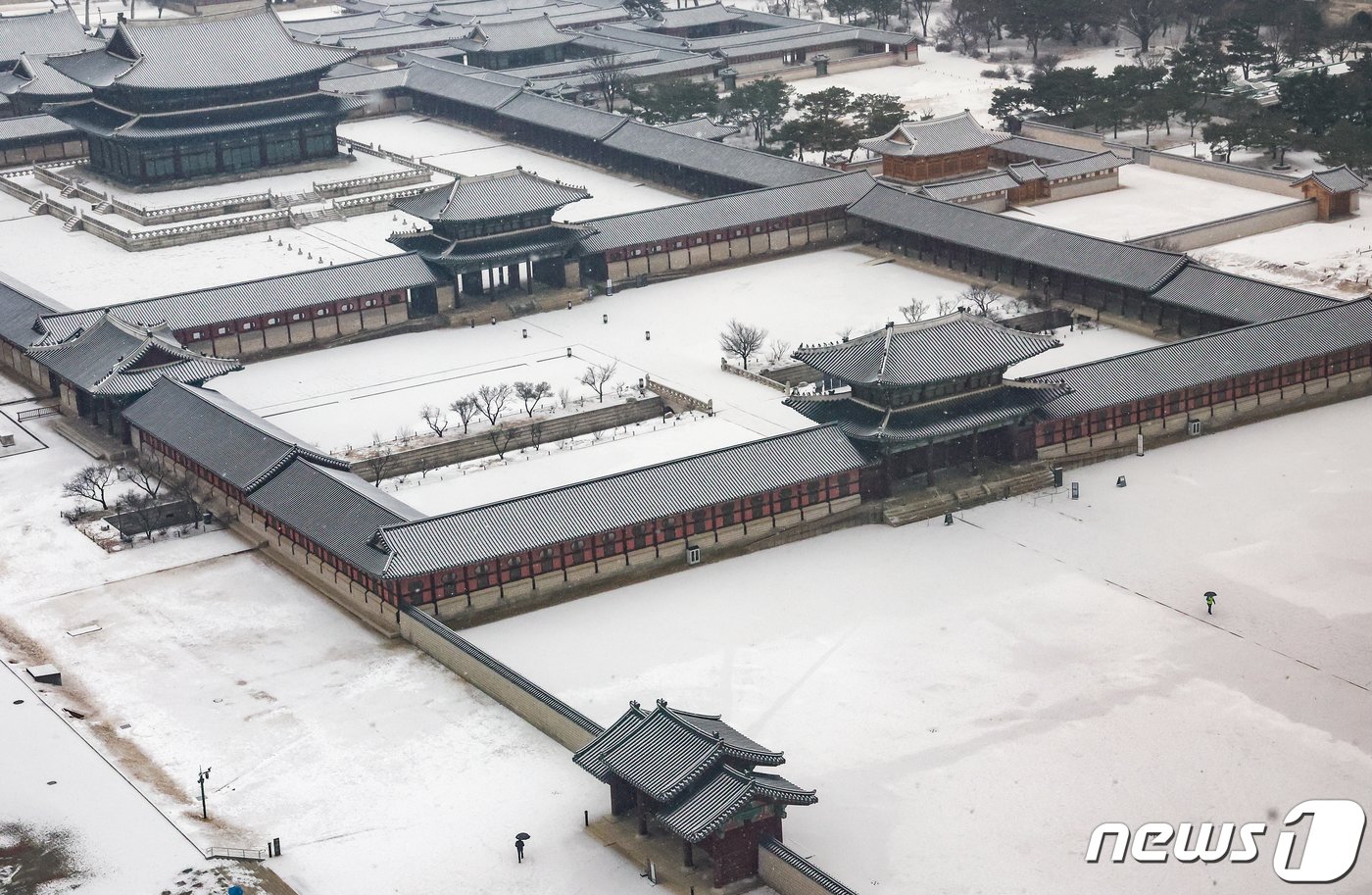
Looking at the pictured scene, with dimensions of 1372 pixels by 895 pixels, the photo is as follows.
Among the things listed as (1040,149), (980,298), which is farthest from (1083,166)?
(980,298)

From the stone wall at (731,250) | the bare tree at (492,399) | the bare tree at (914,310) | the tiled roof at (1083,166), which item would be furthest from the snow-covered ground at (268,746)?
the tiled roof at (1083,166)

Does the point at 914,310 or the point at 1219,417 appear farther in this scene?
the point at 914,310

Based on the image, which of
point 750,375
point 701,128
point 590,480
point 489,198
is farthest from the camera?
point 701,128

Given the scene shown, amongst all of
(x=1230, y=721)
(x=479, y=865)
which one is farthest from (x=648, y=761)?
→ (x=1230, y=721)

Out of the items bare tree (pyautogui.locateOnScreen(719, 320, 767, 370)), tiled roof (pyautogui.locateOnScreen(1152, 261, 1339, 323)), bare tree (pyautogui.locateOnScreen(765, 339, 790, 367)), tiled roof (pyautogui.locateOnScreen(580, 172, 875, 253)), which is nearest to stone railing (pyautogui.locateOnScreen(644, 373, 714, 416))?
bare tree (pyautogui.locateOnScreen(719, 320, 767, 370))

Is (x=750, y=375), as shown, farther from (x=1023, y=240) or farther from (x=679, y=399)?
(x=1023, y=240)

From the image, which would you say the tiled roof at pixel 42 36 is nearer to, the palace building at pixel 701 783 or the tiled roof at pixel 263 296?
the tiled roof at pixel 263 296
